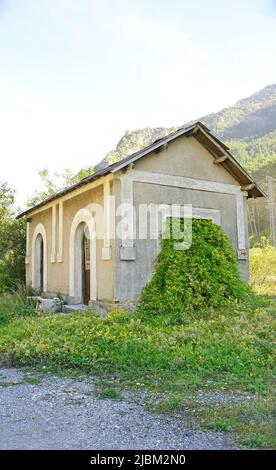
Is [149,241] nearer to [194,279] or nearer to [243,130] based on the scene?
[194,279]

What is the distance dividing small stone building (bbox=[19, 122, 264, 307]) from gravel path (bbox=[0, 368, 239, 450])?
4792 millimetres

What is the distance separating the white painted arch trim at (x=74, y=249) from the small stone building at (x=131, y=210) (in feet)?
0.09

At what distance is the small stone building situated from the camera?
958cm

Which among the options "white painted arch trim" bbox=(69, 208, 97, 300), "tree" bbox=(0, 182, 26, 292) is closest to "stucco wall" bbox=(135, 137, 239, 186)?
"white painted arch trim" bbox=(69, 208, 97, 300)

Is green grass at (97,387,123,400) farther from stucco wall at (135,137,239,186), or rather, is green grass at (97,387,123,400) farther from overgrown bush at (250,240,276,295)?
overgrown bush at (250,240,276,295)

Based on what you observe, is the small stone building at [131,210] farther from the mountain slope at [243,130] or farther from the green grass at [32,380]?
the mountain slope at [243,130]

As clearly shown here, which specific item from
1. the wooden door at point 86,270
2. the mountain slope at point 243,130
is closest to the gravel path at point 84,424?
the wooden door at point 86,270

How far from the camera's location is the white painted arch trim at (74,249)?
1033 cm

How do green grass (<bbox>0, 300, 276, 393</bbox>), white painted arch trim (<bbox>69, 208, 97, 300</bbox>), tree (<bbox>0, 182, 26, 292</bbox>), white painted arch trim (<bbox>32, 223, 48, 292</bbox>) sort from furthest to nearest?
tree (<bbox>0, 182, 26, 292</bbox>) < white painted arch trim (<bbox>32, 223, 48, 292</bbox>) < white painted arch trim (<bbox>69, 208, 97, 300</bbox>) < green grass (<bbox>0, 300, 276, 393</bbox>)

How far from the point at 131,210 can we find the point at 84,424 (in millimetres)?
6529

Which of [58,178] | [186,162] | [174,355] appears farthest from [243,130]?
Result: [174,355]

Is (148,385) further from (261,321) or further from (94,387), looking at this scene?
(261,321)
